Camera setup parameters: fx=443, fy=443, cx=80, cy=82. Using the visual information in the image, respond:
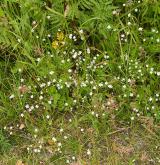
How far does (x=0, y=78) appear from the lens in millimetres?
3727

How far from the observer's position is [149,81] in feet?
11.7

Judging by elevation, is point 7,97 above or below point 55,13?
below

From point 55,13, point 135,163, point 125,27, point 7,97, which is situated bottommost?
point 135,163

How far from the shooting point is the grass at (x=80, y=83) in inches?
136

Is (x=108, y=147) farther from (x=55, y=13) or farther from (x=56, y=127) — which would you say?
(x=55, y=13)

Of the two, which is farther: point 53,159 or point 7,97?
point 7,97

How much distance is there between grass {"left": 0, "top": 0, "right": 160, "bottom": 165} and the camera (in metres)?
3.47

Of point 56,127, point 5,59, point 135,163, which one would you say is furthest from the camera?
point 5,59

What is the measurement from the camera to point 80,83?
355cm

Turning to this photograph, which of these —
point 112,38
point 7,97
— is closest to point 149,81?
point 112,38

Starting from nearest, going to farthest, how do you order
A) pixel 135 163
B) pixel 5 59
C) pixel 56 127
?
pixel 135 163, pixel 56 127, pixel 5 59

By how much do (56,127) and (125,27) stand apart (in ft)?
3.23

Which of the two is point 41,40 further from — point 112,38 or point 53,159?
point 53,159

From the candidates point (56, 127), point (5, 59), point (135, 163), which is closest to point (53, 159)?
point (56, 127)
